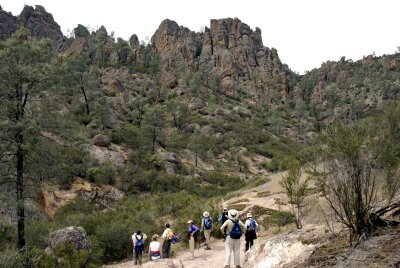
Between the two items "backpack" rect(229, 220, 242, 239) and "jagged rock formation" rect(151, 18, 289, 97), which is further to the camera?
"jagged rock formation" rect(151, 18, 289, 97)

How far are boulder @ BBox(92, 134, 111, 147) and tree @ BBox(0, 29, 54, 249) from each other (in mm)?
23941

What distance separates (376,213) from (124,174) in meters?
28.0

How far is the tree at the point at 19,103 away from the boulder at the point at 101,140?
78.5ft

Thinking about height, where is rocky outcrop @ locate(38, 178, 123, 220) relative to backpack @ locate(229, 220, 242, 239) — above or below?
Result: above

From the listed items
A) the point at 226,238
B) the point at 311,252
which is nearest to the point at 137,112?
the point at 226,238

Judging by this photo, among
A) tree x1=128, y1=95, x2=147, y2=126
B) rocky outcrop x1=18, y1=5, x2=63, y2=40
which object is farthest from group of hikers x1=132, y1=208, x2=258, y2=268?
rocky outcrop x1=18, y1=5, x2=63, y2=40

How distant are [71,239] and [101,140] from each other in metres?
25.2

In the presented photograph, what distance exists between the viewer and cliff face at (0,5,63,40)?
10912 centimetres

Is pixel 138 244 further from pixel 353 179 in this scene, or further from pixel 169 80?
pixel 169 80

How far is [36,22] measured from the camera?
11988 centimetres

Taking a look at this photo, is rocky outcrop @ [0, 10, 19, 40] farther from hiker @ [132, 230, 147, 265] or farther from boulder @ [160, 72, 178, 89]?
hiker @ [132, 230, 147, 265]

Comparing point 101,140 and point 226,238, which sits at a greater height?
point 101,140

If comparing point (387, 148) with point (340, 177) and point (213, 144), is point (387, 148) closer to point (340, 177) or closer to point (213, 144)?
point (340, 177)

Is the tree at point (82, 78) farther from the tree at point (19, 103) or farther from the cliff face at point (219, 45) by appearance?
the cliff face at point (219, 45)
